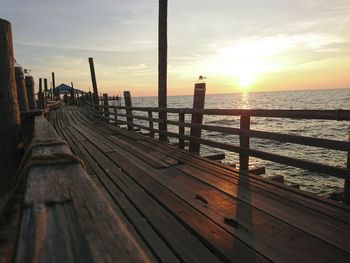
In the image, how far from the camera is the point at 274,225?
3.21 metres

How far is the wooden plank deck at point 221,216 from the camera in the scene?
2.69 metres

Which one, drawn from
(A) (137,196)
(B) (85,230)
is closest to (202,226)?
(A) (137,196)

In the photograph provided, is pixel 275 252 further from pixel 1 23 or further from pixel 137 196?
pixel 1 23

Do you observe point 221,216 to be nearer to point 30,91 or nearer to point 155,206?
point 155,206

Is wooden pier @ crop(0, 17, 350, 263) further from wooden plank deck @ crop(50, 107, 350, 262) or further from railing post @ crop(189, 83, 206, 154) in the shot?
railing post @ crop(189, 83, 206, 154)

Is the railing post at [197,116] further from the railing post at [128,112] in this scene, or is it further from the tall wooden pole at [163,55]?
the railing post at [128,112]

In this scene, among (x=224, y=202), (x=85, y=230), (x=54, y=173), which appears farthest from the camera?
(x=224, y=202)

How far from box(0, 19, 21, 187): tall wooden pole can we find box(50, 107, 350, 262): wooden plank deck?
134 centimetres

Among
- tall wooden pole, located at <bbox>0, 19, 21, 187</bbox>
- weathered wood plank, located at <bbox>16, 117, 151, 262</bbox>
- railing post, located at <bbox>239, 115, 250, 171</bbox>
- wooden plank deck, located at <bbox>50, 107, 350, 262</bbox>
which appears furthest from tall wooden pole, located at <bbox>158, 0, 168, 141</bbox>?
weathered wood plank, located at <bbox>16, 117, 151, 262</bbox>

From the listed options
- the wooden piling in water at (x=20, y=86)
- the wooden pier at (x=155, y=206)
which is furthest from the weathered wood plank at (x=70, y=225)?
the wooden piling in water at (x=20, y=86)

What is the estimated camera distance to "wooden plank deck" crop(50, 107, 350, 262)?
2691 millimetres

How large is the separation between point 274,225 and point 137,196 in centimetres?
180

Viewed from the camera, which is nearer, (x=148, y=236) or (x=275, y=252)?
(x=275, y=252)

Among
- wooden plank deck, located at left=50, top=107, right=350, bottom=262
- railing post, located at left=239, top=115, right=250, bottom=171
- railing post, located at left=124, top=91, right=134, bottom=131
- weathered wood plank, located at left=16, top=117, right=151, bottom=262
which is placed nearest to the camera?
weathered wood plank, located at left=16, top=117, right=151, bottom=262
